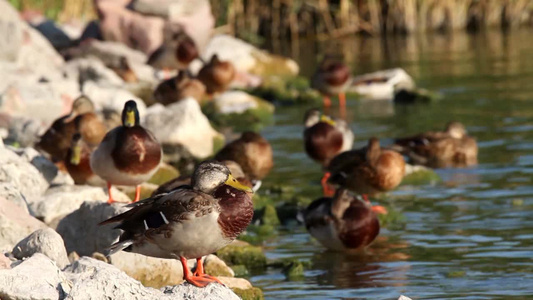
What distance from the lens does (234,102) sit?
20609 millimetres

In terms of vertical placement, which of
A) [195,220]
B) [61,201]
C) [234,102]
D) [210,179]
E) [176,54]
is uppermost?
[210,179]

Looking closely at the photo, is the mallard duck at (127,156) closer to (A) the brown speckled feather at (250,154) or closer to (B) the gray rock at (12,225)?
(B) the gray rock at (12,225)

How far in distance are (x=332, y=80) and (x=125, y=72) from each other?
4.36 metres

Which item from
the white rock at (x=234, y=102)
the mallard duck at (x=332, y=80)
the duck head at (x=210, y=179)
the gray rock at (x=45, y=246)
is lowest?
the white rock at (x=234, y=102)

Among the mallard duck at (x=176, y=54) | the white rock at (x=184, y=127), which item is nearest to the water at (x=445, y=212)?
Result: the white rock at (x=184, y=127)

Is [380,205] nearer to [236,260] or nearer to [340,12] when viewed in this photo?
[236,260]

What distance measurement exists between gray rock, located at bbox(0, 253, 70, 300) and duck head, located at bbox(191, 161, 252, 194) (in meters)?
1.12

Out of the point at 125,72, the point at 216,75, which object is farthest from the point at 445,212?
the point at 125,72

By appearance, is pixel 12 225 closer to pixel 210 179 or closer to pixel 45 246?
pixel 45 246

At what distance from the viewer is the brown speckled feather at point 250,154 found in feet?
43.3

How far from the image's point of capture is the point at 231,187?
7.42 meters

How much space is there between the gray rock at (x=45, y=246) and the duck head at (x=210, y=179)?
3.41 feet

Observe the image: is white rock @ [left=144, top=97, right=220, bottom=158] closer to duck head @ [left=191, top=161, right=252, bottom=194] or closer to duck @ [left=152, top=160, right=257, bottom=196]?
duck @ [left=152, top=160, right=257, bottom=196]

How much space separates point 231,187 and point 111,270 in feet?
3.54
